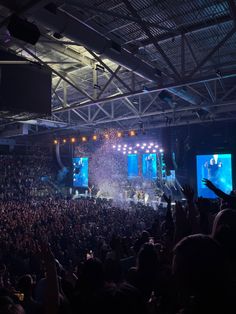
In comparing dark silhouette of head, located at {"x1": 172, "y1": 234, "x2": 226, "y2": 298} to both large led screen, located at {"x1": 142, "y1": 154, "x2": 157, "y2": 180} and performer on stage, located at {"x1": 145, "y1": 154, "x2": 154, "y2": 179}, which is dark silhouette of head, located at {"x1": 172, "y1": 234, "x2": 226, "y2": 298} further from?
performer on stage, located at {"x1": 145, "y1": 154, "x2": 154, "y2": 179}

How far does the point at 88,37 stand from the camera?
6004 millimetres

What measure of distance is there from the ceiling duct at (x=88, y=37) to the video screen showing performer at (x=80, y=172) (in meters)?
20.3

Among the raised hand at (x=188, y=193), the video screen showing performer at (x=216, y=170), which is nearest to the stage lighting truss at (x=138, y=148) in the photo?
the video screen showing performer at (x=216, y=170)

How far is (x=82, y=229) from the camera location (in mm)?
10547

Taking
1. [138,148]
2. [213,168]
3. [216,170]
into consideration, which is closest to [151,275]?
[216,170]

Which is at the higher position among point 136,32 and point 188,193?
point 136,32

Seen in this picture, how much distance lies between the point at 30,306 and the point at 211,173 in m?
15.8

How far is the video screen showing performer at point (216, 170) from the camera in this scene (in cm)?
1673

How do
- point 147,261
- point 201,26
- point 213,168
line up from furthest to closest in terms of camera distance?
point 213,168 → point 201,26 → point 147,261

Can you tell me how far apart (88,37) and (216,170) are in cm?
1352

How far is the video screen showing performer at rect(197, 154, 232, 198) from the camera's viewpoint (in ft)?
54.9

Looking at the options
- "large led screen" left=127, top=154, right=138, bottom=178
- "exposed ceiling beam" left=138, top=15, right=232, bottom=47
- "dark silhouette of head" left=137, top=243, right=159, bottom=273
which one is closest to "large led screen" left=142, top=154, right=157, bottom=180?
"large led screen" left=127, top=154, right=138, bottom=178

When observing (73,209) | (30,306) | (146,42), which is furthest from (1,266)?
(73,209)

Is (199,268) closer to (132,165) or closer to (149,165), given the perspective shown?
(149,165)
